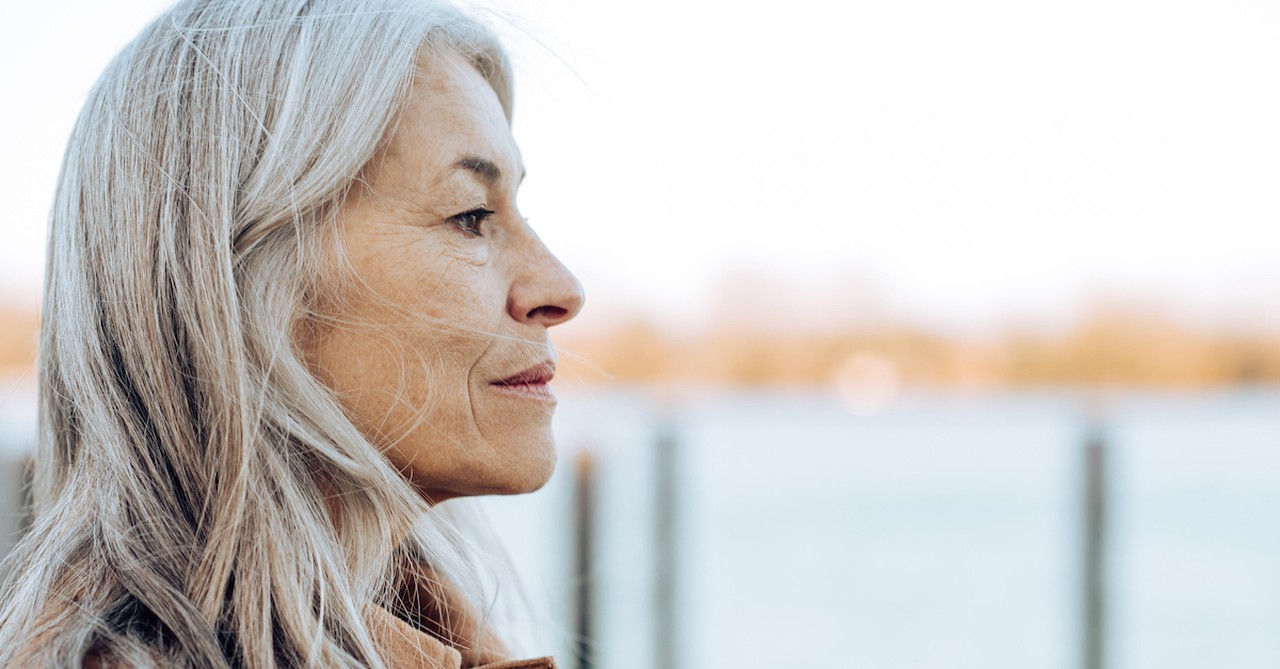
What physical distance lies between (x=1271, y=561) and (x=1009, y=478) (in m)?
1.22

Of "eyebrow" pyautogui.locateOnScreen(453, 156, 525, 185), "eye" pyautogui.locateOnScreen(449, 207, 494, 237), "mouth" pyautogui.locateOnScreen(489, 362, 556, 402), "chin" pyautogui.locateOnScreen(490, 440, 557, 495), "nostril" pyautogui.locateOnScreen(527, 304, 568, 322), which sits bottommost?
"chin" pyautogui.locateOnScreen(490, 440, 557, 495)

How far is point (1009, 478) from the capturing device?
18.8 feet

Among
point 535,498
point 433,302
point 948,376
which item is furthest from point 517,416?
point 948,376

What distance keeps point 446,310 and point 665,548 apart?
2.83 meters

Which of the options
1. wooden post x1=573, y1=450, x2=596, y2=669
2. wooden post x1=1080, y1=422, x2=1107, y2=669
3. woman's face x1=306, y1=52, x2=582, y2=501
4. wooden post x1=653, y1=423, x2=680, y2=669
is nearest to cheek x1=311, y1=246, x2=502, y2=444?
woman's face x1=306, y1=52, x2=582, y2=501

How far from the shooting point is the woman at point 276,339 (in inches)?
42.3

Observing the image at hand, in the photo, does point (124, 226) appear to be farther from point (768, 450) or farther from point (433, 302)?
point (768, 450)

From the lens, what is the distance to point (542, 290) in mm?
1340

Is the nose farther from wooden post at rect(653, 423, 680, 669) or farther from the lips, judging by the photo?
wooden post at rect(653, 423, 680, 669)

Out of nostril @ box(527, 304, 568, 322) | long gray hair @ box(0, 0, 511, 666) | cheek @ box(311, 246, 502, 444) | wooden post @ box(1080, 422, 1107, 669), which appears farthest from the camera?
wooden post @ box(1080, 422, 1107, 669)

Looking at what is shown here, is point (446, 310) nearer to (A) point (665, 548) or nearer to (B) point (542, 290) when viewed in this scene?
(B) point (542, 290)

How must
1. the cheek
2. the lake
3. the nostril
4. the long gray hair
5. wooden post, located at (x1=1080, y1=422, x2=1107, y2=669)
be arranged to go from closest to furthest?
1. the long gray hair
2. the cheek
3. the nostril
4. wooden post, located at (x1=1080, y1=422, x2=1107, y2=669)
5. the lake

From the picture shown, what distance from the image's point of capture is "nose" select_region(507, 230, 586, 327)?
4.38 feet

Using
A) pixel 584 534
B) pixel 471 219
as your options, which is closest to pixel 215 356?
pixel 471 219
